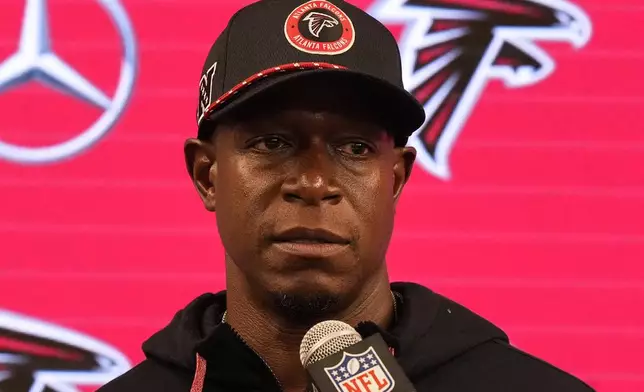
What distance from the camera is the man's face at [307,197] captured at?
1.12m

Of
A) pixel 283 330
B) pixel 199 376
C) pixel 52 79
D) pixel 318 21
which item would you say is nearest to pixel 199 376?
pixel 199 376

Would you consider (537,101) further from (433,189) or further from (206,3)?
(206,3)

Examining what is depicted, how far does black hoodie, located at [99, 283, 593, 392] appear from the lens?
1.20 m

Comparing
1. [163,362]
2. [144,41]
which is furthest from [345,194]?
[144,41]

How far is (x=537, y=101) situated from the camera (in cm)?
204

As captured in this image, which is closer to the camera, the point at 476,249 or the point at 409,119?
the point at 409,119

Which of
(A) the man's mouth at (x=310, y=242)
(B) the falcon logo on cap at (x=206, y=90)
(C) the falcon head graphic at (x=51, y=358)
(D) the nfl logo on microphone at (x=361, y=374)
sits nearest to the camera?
(D) the nfl logo on microphone at (x=361, y=374)

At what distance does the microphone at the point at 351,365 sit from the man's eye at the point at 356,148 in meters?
0.32

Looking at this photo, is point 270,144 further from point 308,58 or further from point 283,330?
point 283,330

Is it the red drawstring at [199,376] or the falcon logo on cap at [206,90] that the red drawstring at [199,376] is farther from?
the falcon logo on cap at [206,90]

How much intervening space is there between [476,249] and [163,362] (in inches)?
34.8

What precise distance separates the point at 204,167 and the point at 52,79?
889mm

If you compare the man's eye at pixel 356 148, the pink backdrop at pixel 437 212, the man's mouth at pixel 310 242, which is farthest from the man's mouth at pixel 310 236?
the pink backdrop at pixel 437 212

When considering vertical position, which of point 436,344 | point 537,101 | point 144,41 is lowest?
point 436,344
